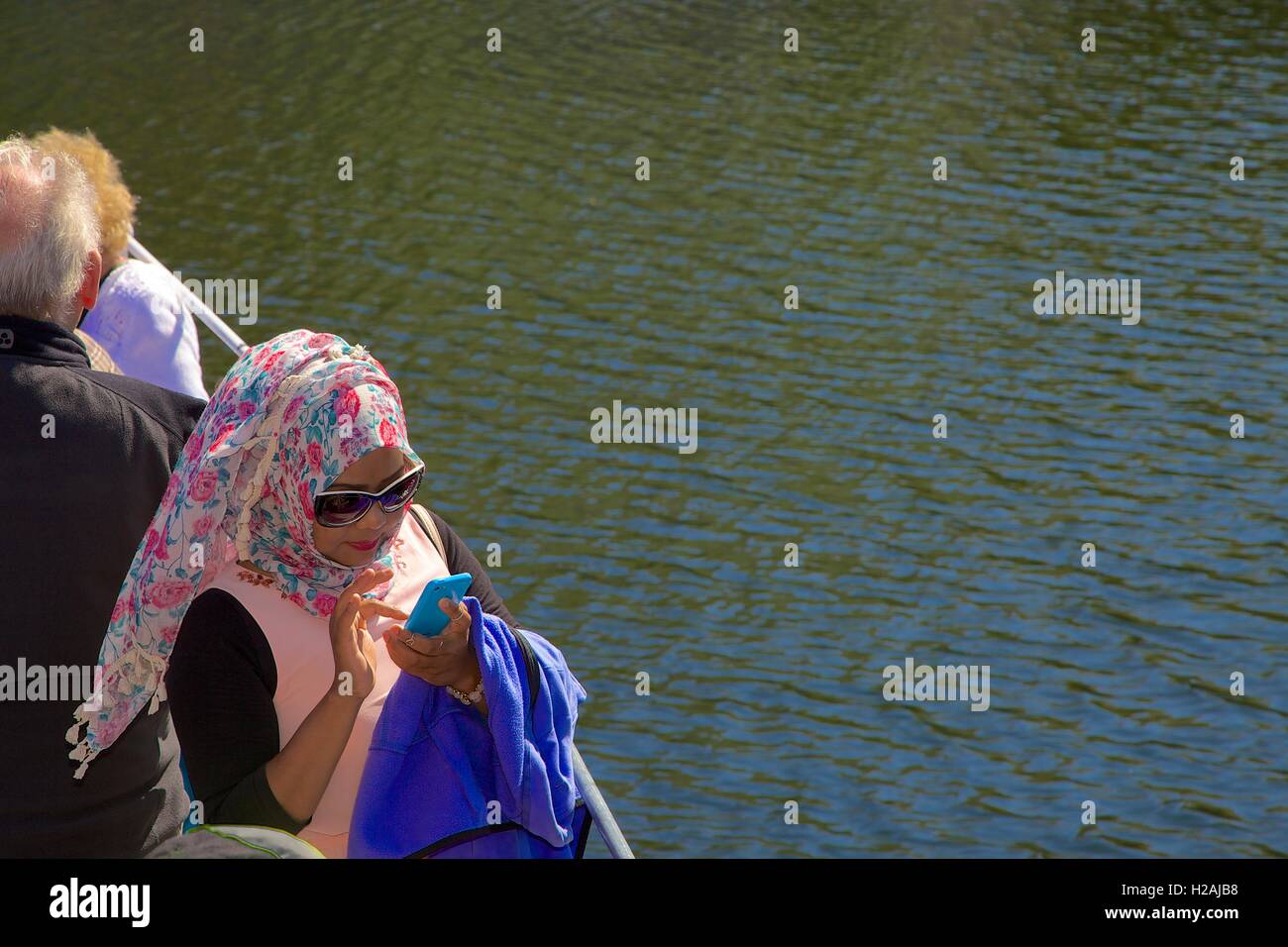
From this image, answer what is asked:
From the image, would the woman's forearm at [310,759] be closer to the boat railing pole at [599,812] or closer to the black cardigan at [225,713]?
the black cardigan at [225,713]

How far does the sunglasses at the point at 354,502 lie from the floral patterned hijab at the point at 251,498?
25 mm

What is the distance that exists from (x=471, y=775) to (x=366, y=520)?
58cm

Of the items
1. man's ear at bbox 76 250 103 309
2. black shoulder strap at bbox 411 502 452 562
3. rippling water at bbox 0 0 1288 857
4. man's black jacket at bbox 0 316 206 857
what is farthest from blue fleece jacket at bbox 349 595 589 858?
rippling water at bbox 0 0 1288 857

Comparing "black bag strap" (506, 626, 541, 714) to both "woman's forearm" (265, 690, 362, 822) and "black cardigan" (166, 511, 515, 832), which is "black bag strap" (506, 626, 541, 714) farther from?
"black cardigan" (166, 511, 515, 832)

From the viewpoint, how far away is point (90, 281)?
3.63 metres

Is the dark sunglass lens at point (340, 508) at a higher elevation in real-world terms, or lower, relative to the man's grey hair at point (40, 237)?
lower

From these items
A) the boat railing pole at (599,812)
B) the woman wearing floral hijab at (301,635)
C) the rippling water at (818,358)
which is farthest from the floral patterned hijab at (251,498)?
the rippling water at (818,358)

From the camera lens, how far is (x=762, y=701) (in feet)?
33.1

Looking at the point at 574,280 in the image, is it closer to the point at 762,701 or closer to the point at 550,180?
the point at 550,180

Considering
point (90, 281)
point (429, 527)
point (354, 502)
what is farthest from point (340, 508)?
point (90, 281)

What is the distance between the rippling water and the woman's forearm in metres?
5.76

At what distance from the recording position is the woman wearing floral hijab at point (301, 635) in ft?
10.9

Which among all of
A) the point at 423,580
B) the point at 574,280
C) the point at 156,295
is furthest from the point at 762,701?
the point at 574,280
